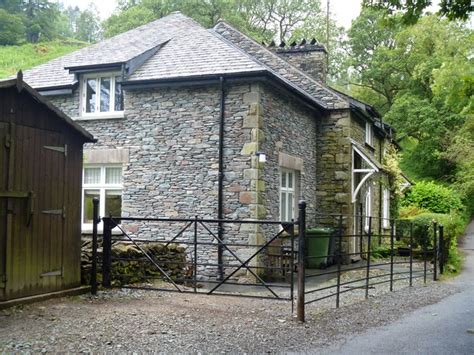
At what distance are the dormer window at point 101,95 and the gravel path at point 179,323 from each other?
6.29m

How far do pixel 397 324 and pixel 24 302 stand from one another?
5508 mm

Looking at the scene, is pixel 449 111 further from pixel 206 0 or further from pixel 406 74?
pixel 206 0

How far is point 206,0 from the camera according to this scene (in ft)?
130

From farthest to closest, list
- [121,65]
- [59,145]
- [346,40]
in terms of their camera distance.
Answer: [346,40] < [121,65] < [59,145]

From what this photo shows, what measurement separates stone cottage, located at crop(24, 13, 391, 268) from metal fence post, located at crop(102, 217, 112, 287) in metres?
3.56

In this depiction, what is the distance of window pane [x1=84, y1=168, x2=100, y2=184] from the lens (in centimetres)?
1462

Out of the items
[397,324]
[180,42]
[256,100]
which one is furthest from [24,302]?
[180,42]

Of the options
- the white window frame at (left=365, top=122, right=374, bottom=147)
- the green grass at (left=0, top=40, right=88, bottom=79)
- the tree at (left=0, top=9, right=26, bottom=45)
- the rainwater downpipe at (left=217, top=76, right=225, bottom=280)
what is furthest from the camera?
the tree at (left=0, top=9, right=26, bottom=45)

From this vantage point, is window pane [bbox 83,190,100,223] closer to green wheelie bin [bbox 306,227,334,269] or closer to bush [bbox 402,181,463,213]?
green wheelie bin [bbox 306,227,334,269]

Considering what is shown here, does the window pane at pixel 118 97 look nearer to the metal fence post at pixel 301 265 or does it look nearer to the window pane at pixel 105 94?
the window pane at pixel 105 94

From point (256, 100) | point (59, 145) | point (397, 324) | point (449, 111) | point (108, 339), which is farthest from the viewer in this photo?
point (449, 111)

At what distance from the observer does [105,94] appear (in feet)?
48.1

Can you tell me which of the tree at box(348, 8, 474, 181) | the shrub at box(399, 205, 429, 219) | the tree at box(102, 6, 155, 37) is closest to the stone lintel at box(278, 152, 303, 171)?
the shrub at box(399, 205, 429, 219)

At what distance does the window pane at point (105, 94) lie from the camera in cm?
1461
